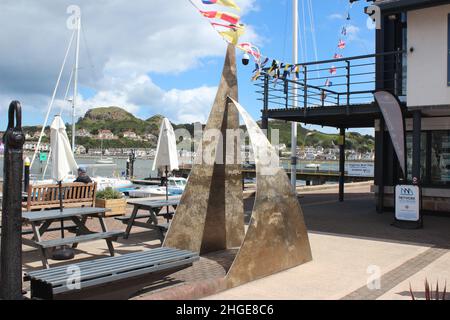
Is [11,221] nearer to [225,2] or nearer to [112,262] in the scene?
[112,262]

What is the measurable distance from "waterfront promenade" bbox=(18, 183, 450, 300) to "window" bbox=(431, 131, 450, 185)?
2002 millimetres

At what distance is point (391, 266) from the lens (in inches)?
291

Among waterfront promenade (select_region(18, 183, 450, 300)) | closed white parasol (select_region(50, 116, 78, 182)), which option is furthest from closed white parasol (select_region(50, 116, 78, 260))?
waterfront promenade (select_region(18, 183, 450, 300))

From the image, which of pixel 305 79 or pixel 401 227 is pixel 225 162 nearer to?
pixel 401 227

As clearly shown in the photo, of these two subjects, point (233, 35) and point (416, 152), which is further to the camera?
point (416, 152)

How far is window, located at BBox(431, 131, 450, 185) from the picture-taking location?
1387 centimetres

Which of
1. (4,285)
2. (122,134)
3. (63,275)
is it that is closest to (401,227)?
(63,275)

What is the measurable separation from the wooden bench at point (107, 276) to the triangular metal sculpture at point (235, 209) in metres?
1.01

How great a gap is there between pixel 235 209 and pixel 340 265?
2.08m

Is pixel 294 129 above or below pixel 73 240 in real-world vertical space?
above

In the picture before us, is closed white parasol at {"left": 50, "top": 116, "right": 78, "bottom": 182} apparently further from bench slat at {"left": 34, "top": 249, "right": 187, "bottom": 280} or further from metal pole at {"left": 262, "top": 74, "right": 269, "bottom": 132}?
metal pole at {"left": 262, "top": 74, "right": 269, "bottom": 132}

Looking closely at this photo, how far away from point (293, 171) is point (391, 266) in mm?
11477

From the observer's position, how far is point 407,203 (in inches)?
449

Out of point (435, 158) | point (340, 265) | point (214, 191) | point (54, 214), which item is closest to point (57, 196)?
point (54, 214)
